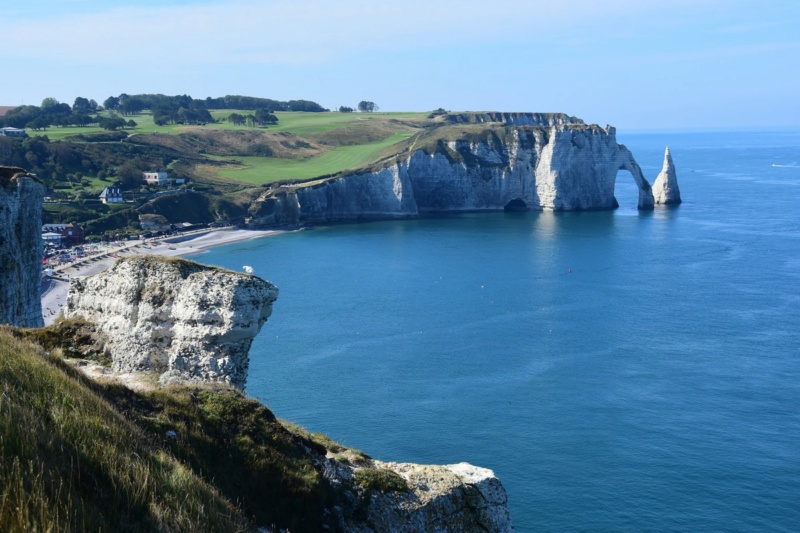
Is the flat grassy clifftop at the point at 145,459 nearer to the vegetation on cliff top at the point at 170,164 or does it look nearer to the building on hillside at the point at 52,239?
the building on hillside at the point at 52,239

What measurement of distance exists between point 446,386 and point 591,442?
13.2m

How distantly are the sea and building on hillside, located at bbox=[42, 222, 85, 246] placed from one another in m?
23.1

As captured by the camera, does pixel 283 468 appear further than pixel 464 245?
No

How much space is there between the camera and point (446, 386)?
2239 inches

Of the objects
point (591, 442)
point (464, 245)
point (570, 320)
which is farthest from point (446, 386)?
point (464, 245)

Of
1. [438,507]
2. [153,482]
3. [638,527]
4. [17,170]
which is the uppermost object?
[17,170]

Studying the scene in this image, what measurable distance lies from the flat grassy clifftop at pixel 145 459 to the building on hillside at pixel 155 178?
142 meters

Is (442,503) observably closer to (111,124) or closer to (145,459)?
(145,459)

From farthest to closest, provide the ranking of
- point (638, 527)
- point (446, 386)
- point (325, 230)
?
point (325, 230), point (446, 386), point (638, 527)

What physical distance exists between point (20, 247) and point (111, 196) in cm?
11158

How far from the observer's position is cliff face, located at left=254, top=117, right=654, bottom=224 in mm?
159250

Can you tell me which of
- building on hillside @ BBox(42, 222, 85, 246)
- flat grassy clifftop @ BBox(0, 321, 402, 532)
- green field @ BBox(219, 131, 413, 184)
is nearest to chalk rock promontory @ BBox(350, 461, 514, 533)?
flat grassy clifftop @ BBox(0, 321, 402, 532)

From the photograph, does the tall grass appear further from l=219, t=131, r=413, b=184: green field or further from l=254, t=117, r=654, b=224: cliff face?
l=219, t=131, r=413, b=184: green field

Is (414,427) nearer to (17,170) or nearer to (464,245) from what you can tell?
(17,170)
